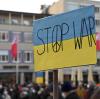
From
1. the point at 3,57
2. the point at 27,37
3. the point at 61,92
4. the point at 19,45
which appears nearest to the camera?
the point at 61,92

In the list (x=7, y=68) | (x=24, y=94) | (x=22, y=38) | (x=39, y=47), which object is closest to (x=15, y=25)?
(x=22, y=38)

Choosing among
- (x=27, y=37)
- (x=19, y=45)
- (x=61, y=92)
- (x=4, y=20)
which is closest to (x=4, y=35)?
(x=4, y=20)

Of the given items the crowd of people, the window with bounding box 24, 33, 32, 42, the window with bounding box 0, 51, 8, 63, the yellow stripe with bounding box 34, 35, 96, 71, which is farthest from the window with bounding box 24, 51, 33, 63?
the yellow stripe with bounding box 34, 35, 96, 71

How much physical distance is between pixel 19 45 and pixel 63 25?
50068mm

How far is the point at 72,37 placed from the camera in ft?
14.9

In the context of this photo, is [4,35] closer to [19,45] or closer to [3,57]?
[19,45]

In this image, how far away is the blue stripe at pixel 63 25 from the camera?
432 centimetres

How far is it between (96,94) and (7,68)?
50181mm

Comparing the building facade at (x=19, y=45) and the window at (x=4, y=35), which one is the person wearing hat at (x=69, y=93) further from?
the window at (x=4, y=35)

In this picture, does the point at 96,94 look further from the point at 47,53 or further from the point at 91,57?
the point at 47,53

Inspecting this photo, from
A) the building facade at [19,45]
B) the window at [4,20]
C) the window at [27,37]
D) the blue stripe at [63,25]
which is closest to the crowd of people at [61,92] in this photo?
the blue stripe at [63,25]

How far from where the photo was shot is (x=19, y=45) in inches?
2149

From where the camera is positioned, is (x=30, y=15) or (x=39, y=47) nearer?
(x=39, y=47)

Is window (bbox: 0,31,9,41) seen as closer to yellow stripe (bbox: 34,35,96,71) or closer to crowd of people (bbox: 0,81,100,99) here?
crowd of people (bbox: 0,81,100,99)
